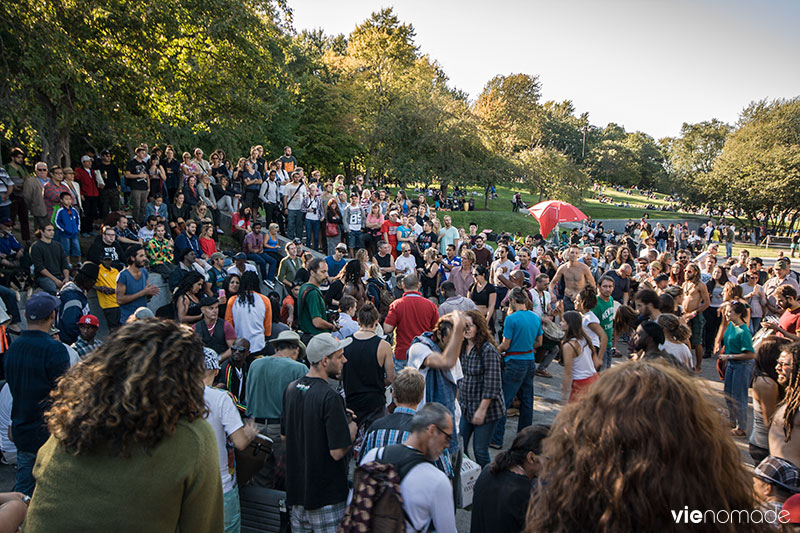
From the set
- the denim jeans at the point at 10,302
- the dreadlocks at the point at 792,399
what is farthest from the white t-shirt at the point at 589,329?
the denim jeans at the point at 10,302

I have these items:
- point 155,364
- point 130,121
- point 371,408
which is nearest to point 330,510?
point 371,408

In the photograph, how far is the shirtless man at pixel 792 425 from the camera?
3082mm

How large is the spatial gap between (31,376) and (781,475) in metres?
5.04

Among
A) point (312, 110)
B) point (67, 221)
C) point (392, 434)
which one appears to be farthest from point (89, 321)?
point (312, 110)

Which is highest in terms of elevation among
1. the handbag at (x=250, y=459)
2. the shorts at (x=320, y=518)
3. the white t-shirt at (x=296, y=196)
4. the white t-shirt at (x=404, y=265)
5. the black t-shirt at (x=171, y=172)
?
the black t-shirt at (x=171, y=172)

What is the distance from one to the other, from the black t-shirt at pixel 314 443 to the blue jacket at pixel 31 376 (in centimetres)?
192

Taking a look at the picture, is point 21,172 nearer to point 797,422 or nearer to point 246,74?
point 246,74

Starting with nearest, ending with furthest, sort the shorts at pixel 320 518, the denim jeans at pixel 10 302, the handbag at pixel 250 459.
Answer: the shorts at pixel 320 518 < the handbag at pixel 250 459 < the denim jeans at pixel 10 302

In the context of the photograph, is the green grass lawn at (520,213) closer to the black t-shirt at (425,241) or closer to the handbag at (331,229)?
the black t-shirt at (425,241)

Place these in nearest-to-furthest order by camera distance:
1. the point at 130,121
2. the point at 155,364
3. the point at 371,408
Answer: the point at 155,364 < the point at 371,408 < the point at 130,121

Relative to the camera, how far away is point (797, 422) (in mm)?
3092

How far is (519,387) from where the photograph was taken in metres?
6.03

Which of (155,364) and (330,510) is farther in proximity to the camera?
(330,510)

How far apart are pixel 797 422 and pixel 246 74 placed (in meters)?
15.1
